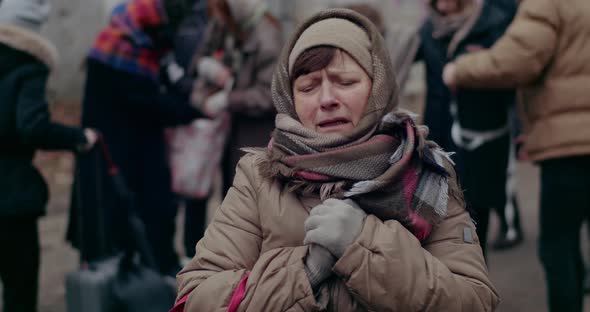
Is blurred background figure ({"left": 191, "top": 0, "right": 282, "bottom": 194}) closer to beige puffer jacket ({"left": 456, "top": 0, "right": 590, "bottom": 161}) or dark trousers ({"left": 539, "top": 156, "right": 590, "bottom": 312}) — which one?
beige puffer jacket ({"left": 456, "top": 0, "right": 590, "bottom": 161})

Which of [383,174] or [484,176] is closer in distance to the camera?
[383,174]

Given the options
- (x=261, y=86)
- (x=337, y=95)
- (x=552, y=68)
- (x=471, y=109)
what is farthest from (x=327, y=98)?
(x=261, y=86)

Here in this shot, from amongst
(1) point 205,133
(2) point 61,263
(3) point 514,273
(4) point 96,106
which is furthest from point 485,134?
(2) point 61,263

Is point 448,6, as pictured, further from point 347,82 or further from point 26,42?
point 347,82

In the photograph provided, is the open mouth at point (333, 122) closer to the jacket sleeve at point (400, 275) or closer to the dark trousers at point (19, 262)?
the jacket sleeve at point (400, 275)

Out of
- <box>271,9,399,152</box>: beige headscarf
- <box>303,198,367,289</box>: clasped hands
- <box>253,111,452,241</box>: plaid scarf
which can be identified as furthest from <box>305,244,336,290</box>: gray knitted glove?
<box>271,9,399,152</box>: beige headscarf

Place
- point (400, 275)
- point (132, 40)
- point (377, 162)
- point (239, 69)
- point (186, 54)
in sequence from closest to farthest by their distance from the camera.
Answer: point (400, 275)
point (377, 162)
point (132, 40)
point (239, 69)
point (186, 54)

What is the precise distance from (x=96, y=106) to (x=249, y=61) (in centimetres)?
92

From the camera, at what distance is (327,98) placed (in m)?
2.16

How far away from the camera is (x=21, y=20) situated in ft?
13.6

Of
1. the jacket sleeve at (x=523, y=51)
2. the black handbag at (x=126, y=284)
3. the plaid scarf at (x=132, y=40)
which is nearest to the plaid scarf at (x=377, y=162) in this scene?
the jacket sleeve at (x=523, y=51)

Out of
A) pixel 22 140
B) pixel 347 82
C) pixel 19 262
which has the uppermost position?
pixel 347 82

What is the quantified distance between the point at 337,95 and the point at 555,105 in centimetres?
180

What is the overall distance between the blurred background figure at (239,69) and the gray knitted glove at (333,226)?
114 inches
